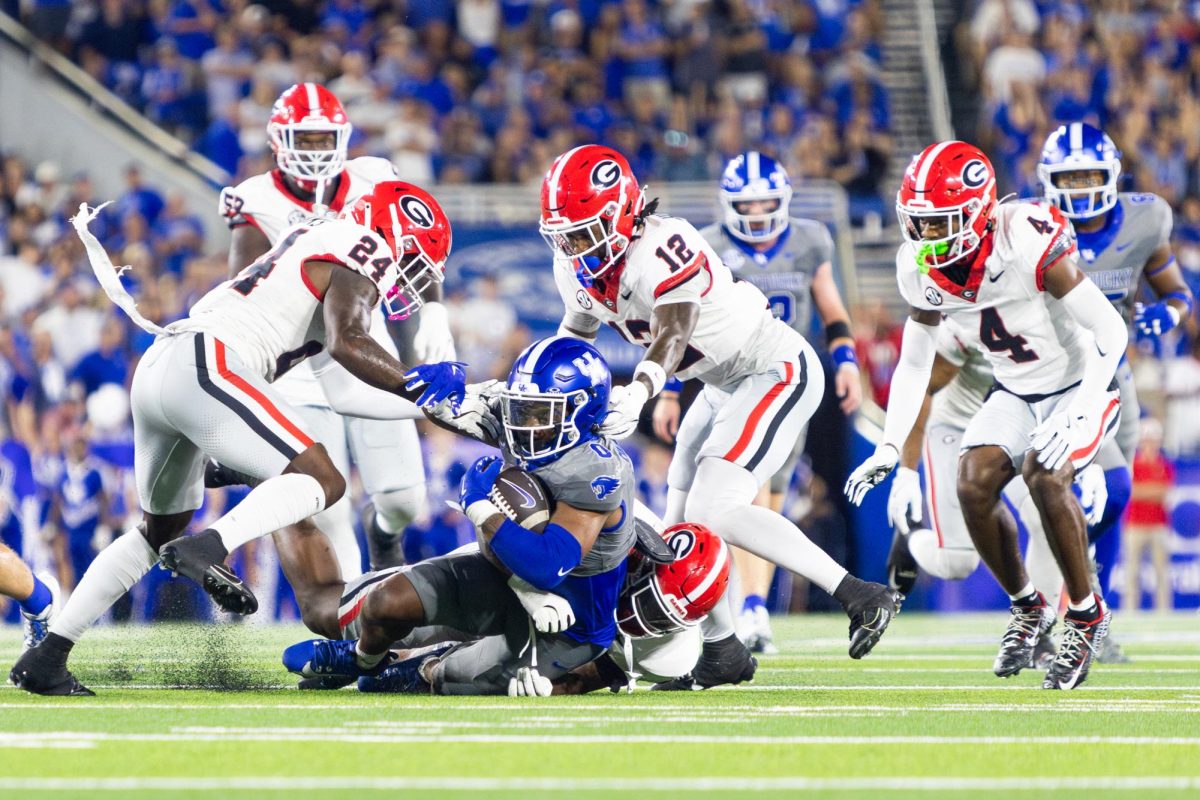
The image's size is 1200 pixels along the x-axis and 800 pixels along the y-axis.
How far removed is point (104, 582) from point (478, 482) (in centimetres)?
123

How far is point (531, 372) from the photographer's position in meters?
5.13

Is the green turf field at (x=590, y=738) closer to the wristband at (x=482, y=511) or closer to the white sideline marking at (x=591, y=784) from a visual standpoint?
the white sideline marking at (x=591, y=784)

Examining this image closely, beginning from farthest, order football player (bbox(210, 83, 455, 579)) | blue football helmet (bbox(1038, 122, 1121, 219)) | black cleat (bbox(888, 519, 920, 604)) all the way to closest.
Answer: black cleat (bbox(888, 519, 920, 604))
blue football helmet (bbox(1038, 122, 1121, 219))
football player (bbox(210, 83, 455, 579))

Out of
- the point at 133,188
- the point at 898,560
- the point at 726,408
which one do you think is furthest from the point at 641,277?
the point at 133,188

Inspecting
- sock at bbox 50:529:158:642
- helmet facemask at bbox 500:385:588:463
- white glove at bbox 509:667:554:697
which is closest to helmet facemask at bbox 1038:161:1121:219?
helmet facemask at bbox 500:385:588:463

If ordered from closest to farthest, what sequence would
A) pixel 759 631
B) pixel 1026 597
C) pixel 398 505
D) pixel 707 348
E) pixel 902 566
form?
1. pixel 707 348
2. pixel 1026 597
3. pixel 398 505
4. pixel 902 566
5. pixel 759 631

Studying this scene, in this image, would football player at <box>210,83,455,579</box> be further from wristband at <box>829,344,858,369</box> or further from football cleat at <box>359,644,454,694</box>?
wristband at <box>829,344,858,369</box>

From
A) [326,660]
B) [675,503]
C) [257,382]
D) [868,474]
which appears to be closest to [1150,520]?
[675,503]

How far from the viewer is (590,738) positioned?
4164 mm

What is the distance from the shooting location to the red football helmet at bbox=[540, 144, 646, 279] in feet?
19.0

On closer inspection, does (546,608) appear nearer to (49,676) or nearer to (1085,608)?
(49,676)

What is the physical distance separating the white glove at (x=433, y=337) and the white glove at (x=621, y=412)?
1.66 meters

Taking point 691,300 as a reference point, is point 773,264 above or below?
above

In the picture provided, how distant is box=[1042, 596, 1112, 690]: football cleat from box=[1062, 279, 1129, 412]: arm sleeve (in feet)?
2.40
